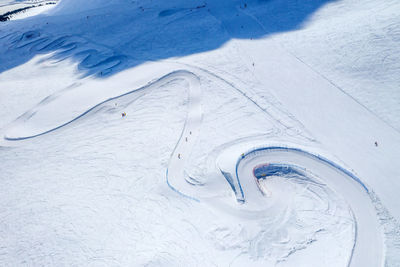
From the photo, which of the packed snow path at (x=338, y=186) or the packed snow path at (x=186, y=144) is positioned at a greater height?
the packed snow path at (x=186, y=144)

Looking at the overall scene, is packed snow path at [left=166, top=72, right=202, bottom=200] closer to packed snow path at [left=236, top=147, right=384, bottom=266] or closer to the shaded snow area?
the shaded snow area

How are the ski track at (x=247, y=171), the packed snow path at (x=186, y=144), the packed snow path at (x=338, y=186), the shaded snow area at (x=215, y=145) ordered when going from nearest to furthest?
the packed snow path at (x=338, y=186)
the ski track at (x=247, y=171)
the shaded snow area at (x=215, y=145)
the packed snow path at (x=186, y=144)

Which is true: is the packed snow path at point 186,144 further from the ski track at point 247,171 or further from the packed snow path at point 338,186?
the packed snow path at point 338,186

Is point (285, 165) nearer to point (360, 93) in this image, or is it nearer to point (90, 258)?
point (360, 93)

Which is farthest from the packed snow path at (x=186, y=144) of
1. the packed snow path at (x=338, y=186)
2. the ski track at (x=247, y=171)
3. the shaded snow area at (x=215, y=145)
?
the packed snow path at (x=338, y=186)

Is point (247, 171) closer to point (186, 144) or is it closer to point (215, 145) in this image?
point (215, 145)

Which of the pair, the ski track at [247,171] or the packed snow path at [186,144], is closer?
the ski track at [247,171]
